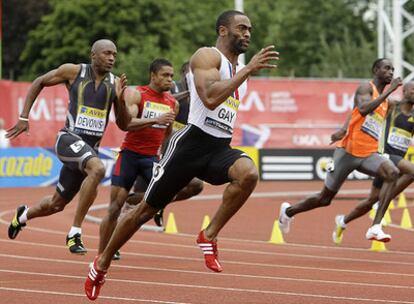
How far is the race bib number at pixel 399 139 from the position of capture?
57.3 ft

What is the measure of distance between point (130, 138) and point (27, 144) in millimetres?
19138

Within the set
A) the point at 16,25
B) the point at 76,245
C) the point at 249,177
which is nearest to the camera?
the point at 249,177

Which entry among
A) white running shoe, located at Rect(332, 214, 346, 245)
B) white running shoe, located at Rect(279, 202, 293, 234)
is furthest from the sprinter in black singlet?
white running shoe, located at Rect(332, 214, 346, 245)

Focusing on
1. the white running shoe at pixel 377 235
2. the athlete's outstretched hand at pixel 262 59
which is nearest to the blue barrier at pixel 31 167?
the white running shoe at pixel 377 235

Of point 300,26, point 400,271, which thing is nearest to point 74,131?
point 400,271

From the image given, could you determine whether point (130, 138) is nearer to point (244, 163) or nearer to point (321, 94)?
point (244, 163)

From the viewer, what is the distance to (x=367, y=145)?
1538 centimetres

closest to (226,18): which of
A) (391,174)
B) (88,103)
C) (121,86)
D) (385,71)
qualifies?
(121,86)

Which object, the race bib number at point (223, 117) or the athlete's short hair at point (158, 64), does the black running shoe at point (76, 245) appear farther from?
the race bib number at point (223, 117)

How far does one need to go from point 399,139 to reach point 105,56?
580 cm

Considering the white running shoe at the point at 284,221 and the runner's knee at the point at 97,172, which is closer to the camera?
the runner's knee at the point at 97,172

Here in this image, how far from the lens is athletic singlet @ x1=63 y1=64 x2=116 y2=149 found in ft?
43.3

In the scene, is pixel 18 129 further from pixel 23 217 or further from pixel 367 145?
pixel 367 145

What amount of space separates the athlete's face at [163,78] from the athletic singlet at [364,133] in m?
2.56
